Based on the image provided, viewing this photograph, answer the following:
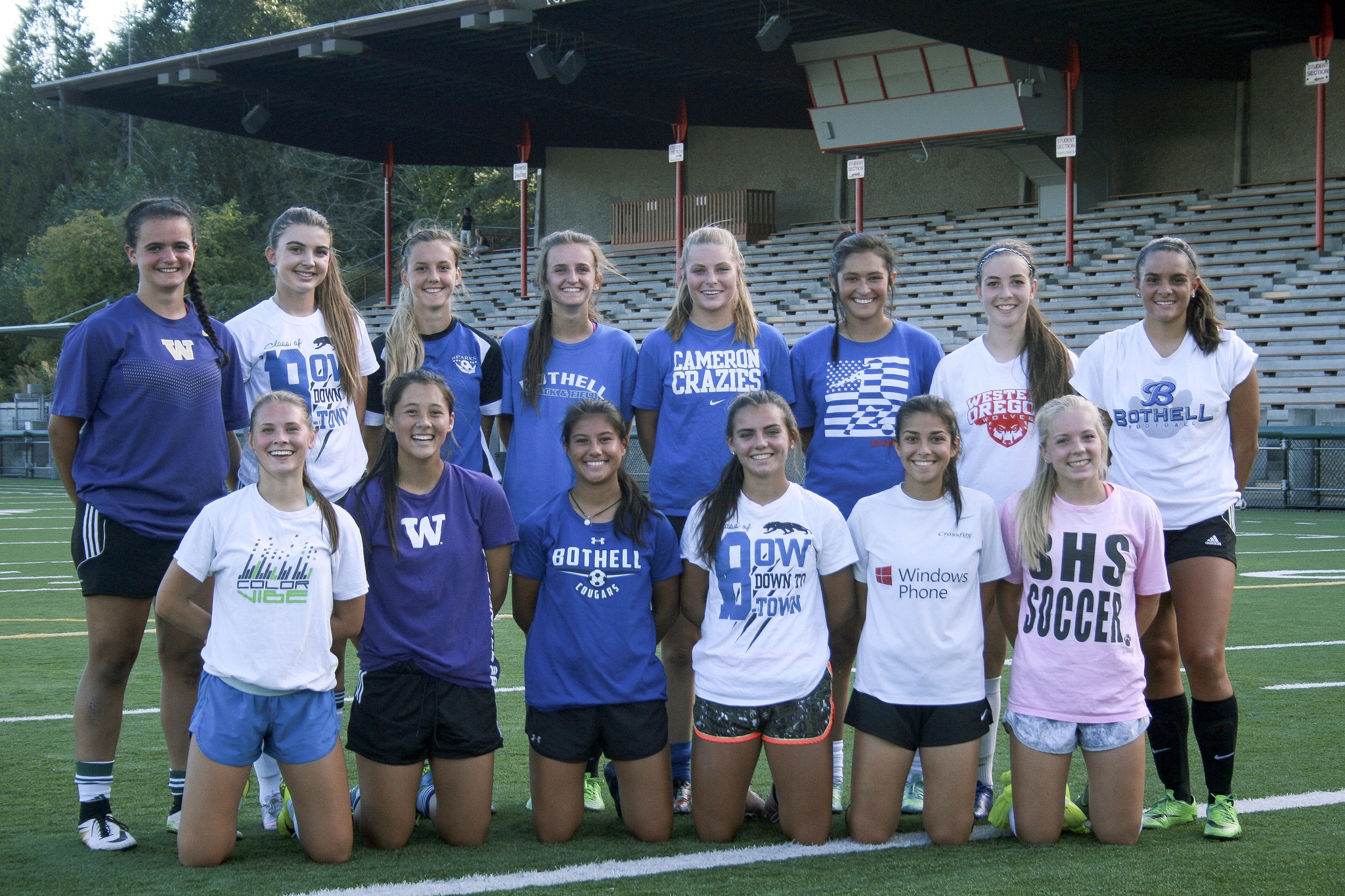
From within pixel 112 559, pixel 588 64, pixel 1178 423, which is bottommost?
pixel 112 559

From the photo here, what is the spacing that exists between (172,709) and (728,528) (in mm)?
1906

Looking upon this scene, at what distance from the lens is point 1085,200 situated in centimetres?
2325

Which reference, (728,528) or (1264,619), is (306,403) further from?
(1264,619)

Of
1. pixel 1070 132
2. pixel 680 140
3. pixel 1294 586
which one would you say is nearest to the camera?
pixel 1294 586

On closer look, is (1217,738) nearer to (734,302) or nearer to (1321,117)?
(734,302)

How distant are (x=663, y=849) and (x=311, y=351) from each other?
2077 mm

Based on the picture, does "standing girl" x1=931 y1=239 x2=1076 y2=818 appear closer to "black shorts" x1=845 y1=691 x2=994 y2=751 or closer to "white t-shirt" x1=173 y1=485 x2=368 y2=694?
"black shorts" x1=845 y1=691 x2=994 y2=751

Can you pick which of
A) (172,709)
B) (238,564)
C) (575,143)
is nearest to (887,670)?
(238,564)

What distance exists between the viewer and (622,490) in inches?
179

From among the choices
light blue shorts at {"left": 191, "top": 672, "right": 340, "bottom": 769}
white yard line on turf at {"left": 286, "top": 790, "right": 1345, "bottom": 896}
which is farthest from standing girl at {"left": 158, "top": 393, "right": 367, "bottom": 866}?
white yard line on turf at {"left": 286, "top": 790, "right": 1345, "bottom": 896}

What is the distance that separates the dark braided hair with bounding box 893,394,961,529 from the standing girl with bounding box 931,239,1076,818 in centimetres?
27

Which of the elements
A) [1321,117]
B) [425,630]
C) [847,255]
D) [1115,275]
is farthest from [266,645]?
[1115,275]

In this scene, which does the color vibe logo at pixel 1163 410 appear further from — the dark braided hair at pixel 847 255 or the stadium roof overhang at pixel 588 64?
the stadium roof overhang at pixel 588 64

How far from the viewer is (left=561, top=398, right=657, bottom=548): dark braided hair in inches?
174
